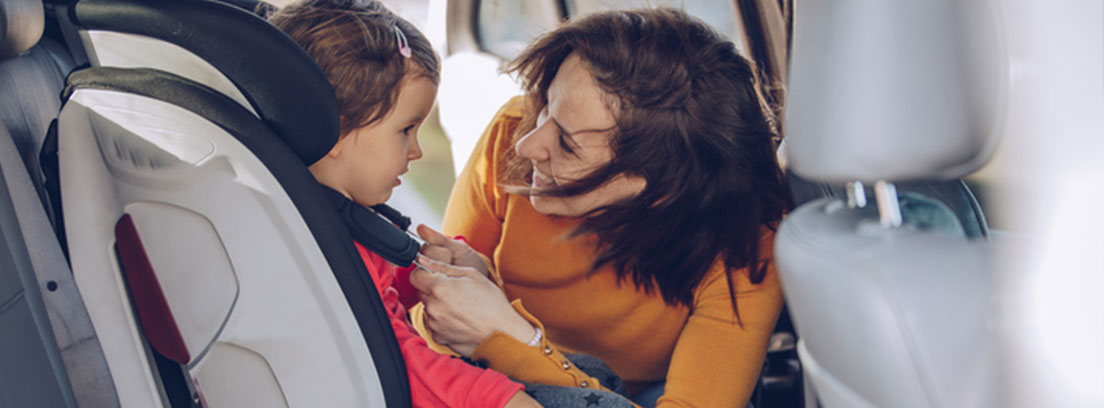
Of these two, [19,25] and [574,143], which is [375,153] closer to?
[574,143]

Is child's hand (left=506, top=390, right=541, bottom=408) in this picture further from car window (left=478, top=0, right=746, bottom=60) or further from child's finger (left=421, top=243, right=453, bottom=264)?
car window (left=478, top=0, right=746, bottom=60)

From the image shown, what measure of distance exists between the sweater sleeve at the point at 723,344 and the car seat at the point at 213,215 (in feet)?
1.35

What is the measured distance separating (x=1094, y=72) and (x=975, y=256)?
0.18 metres

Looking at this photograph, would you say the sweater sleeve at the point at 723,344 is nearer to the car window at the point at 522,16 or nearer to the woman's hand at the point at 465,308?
the woman's hand at the point at 465,308

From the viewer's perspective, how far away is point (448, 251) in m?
1.32

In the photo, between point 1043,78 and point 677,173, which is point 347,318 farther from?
point 1043,78

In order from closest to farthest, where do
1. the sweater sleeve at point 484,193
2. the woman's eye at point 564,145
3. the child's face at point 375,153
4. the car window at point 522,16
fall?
the child's face at point 375,153 → the woman's eye at point 564,145 → the sweater sleeve at point 484,193 → the car window at point 522,16

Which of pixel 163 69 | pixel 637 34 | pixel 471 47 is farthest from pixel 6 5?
pixel 471 47

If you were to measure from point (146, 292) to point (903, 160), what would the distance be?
814 millimetres

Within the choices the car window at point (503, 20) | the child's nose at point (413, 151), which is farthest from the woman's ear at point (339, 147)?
the car window at point (503, 20)

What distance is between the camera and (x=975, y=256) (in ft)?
2.35

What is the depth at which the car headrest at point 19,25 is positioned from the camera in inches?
36.1

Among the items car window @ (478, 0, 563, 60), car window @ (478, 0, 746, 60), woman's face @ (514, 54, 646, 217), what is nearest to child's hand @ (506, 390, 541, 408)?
woman's face @ (514, 54, 646, 217)

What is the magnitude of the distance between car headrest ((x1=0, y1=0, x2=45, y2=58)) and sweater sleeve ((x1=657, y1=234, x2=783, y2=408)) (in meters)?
0.91
